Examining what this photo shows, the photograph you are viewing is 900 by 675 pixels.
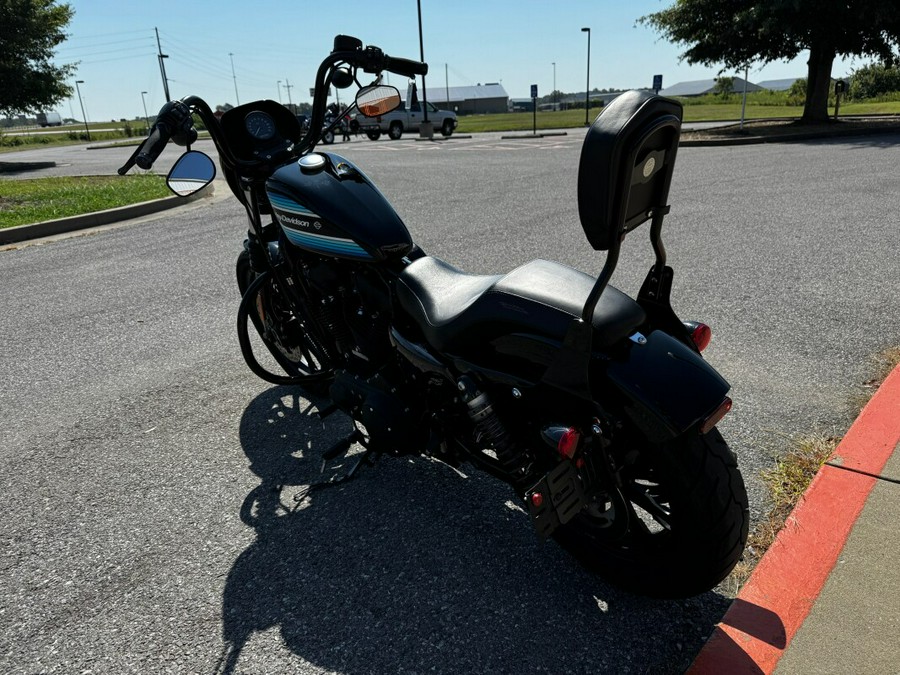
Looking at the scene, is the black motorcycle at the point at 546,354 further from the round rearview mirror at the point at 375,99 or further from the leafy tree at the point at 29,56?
the leafy tree at the point at 29,56

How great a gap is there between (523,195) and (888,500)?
8.20m

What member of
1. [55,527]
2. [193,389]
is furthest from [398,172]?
[55,527]

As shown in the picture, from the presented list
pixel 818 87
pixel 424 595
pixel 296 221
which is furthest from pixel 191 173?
pixel 818 87

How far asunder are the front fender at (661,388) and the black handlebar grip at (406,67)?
2261mm

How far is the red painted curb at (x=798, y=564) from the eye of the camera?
1.93m

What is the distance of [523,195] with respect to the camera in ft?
33.2

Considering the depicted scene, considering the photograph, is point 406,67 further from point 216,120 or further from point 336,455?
point 336,455

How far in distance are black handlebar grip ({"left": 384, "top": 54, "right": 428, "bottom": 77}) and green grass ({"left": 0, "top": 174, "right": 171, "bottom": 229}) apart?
7.52 metres

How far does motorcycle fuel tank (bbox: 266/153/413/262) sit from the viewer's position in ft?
8.71

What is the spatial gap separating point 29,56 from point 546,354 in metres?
28.0

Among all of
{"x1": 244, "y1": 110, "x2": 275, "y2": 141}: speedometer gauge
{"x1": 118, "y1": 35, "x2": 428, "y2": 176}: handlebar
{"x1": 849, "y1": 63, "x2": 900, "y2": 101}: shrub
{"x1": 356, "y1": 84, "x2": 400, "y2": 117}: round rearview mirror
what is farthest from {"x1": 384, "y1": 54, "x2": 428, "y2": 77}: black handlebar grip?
{"x1": 849, "y1": 63, "x2": 900, "y2": 101}: shrub

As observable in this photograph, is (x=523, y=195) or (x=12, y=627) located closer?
(x=12, y=627)

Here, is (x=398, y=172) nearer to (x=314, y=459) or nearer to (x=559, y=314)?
(x=314, y=459)

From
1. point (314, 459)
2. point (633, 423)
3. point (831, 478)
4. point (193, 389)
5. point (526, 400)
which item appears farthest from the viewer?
point (193, 389)
